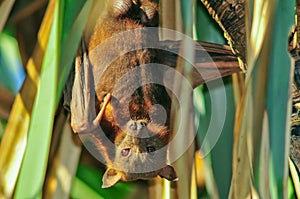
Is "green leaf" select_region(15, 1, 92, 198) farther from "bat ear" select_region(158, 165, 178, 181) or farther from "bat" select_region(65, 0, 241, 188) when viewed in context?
"bat ear" select_region(158, 165, 178, 181)

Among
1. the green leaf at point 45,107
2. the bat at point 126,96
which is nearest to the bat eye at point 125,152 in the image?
the bat at point 126,96

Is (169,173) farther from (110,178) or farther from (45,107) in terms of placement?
(45,107)

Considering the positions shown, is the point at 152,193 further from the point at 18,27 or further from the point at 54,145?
the point at 18,27

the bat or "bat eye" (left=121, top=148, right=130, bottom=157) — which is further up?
the bat

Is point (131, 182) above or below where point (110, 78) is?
below

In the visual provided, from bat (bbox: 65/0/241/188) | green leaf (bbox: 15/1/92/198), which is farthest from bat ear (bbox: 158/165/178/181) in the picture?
green leaf (bbox: 15/1/92/198)

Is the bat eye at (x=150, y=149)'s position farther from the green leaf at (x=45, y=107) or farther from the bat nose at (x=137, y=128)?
the green leaf at (x=45, y=107)

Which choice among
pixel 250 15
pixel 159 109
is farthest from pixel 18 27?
pixel 250 15

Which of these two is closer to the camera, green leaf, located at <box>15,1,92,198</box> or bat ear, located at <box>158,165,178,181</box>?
green leaf, located at <box>15,1,92,198</box>
